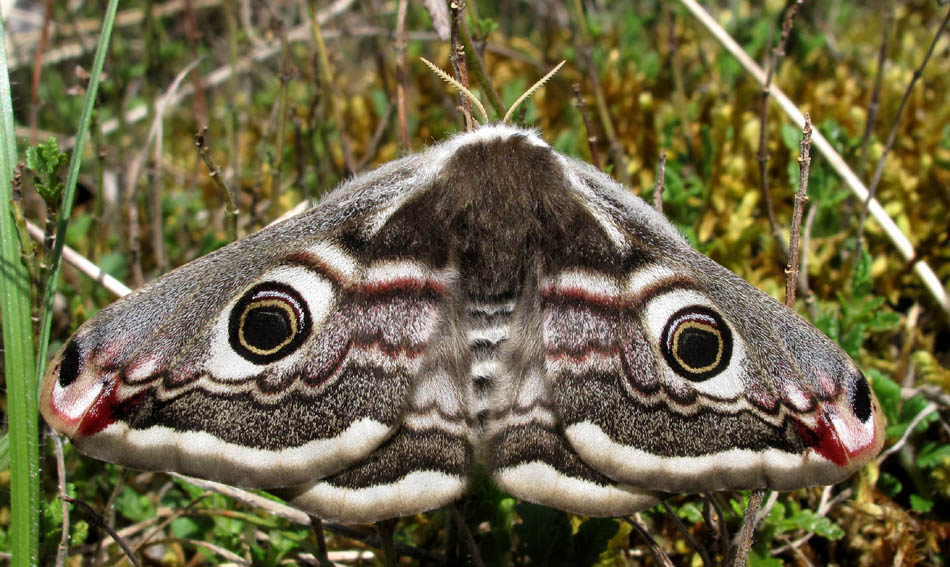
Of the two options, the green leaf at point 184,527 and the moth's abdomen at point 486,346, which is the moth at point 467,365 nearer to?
the moth's abdomen at point 486,346

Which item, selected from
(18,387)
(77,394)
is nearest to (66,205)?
(18,387)

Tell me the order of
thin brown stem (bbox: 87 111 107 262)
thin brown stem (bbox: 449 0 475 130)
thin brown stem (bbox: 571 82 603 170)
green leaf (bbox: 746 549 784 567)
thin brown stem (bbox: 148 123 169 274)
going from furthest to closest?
thin brown stem (bbox: 148 123 169 274), thin brown stem (bbox: 87 111 107 262), thin brown stem (bbox: 571 82 603 170), green leaf (bbox: 746 549 784 567), thin brown stem (bbox: 449 0 475 130)

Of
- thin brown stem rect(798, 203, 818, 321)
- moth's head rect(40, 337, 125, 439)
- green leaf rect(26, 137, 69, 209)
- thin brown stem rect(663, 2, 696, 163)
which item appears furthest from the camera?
thin brown stem rect(663, 2, 696, 163)

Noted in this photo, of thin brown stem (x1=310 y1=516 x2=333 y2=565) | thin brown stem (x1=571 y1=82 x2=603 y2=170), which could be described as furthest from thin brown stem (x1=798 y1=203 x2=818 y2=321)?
thin brown stem (x1=310 y1=516 x2=333 y2=565)

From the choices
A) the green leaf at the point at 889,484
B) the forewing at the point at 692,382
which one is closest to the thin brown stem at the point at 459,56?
the forewing at the point at 692,382

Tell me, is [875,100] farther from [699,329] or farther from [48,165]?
[48,165]

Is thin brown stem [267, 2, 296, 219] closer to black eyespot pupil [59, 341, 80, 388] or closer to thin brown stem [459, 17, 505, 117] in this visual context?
thin brown stem [459, 17, 505, 117]

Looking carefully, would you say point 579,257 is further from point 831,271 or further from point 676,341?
point 831,271
